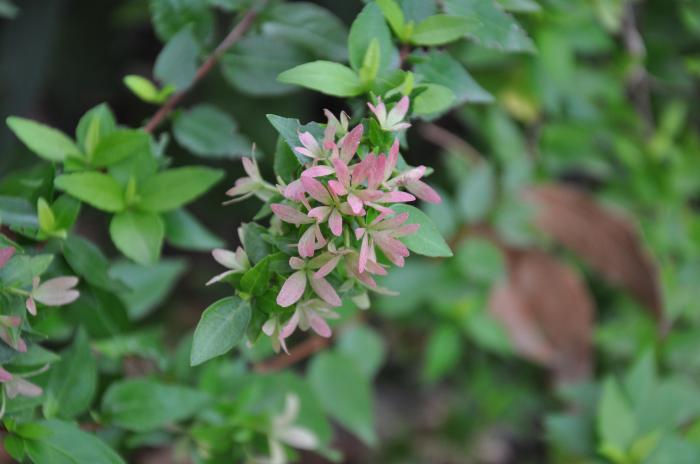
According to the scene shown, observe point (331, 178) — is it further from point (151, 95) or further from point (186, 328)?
point (186, 328)

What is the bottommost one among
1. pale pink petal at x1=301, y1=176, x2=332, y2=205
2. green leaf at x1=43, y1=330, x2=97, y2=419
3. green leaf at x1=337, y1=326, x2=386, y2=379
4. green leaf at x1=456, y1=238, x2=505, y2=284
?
green leaf at x1=337, y1=326, x2=386, y2=379

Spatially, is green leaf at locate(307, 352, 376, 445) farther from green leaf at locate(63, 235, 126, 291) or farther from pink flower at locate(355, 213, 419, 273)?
pink flower at locate(355, 213, 419, 273)

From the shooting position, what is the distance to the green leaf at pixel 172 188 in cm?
81

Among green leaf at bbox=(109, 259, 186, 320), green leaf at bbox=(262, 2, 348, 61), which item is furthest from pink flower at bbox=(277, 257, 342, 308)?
green leaf at bbox=(109, 259, 186, 320)

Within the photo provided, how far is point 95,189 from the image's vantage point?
0.77 m

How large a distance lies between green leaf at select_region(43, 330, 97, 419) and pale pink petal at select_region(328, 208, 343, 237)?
14.1 inches

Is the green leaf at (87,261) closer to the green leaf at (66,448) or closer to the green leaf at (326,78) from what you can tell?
the green leaf at (66,448)

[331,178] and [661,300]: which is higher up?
[331,178]

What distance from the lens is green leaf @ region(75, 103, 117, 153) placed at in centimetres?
79

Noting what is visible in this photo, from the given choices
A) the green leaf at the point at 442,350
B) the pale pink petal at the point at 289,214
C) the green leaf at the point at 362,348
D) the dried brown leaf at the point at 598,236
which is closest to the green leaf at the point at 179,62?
the pale pink petal at the point at 289,214

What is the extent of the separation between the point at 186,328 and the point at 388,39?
3.74 ft

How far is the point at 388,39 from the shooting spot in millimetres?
732

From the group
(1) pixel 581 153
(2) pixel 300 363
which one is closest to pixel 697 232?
(1) pixel 581 153

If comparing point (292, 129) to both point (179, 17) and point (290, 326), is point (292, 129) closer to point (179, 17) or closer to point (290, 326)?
point (290, 326)
